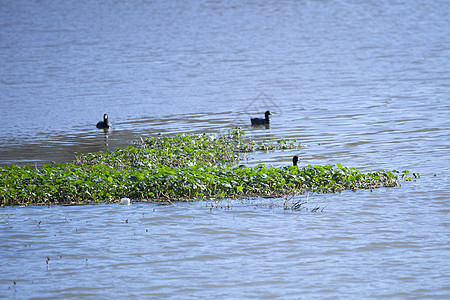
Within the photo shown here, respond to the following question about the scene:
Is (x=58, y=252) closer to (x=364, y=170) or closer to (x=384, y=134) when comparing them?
(x=364, y=170)

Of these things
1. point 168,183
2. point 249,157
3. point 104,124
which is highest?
point 104,124

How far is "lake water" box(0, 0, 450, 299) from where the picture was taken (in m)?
→ 11.3

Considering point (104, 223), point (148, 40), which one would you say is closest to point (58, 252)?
point (104, 223)

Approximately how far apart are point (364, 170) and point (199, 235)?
7383 millimetres

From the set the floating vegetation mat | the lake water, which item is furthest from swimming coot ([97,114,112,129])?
the floating vegetation mat

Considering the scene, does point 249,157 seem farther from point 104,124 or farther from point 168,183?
point 104,124

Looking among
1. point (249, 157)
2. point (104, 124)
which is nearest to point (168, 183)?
point (249, 157)

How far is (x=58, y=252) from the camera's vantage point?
40.6ft

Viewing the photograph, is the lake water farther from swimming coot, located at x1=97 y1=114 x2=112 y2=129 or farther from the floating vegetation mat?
swimming coot, located at x1=97 y1=114 x2=112 y2=129

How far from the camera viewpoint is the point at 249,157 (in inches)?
832

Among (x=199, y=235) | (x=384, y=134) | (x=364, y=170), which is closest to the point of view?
(x=199, y=235)

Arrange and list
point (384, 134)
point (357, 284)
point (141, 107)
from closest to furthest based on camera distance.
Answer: point (357, 284), point (384, 134), point (141, 107)

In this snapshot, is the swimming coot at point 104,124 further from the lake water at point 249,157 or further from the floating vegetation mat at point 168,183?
the floating vegetation mat at point 168,183

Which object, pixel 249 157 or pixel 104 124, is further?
pixel 104 124
